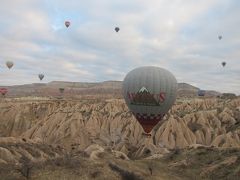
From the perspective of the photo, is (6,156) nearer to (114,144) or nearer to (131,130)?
(114,144)

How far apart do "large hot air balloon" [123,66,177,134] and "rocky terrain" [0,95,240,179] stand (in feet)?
14.9

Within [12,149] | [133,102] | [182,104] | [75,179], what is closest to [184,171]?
[133,102]

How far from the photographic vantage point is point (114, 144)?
5831cm

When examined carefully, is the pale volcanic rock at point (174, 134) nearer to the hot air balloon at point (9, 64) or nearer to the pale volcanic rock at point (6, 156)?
the pale volcanic rock at point (6, 156)

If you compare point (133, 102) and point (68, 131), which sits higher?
point (133, 102)

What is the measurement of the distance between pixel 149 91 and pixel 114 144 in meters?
24.7

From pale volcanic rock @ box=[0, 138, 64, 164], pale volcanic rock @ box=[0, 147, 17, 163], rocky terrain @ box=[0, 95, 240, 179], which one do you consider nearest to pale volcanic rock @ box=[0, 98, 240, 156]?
rocky terrain @ box=[0, 95, 240, 179]

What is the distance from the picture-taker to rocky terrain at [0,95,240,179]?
2603 centimetres

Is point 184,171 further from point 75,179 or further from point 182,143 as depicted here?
point 182,143

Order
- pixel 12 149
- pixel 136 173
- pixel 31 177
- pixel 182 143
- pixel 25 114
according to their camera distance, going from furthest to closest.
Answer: pixel 25 114
pixel 182 143
pixel 12 149
pixel 136 173
pixel 31 177

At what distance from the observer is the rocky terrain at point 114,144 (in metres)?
26.0

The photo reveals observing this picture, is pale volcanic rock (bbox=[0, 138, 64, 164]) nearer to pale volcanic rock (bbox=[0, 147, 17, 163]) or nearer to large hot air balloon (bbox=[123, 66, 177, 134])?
pale volcanic rock (bbox=[0, 147, 17, 163])

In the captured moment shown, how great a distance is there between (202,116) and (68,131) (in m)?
21.6

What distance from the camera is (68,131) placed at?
2517 inches
